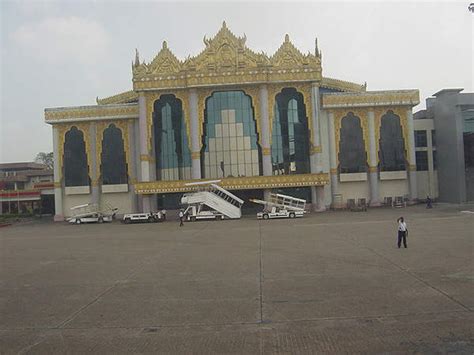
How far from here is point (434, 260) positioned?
1430cm

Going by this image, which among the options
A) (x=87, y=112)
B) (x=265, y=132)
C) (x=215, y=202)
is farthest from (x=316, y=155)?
(x=87, y=112)

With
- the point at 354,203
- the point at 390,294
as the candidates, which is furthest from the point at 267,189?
the point at 390,294

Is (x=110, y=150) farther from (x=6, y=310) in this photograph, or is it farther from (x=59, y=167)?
(x=6, y=310)

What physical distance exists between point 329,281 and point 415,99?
41.3m

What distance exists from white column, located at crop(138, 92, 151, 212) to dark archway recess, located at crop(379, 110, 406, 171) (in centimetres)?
2455

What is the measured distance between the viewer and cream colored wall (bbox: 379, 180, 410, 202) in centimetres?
4906

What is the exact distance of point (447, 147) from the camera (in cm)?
4781

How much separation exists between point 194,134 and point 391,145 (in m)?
21.0

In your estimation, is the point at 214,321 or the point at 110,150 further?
the point at 110,150

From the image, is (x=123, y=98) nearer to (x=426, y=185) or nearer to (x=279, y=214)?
(x=279, y=214)

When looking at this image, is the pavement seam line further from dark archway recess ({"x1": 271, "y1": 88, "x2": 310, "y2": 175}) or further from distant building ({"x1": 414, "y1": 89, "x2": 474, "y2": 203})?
distant building ({"x1": 414, "y1": 89, "x2": 474, "y2": 203})

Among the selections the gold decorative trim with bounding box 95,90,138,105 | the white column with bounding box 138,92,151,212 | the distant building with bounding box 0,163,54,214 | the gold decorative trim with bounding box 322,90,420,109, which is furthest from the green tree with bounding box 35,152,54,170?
the gold decorative trim with bounding box 322,90,420,109

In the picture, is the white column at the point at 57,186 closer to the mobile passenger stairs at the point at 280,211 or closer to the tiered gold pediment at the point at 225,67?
the tiered gold pediment at the point at 225,67

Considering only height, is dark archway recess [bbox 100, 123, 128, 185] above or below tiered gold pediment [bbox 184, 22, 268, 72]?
below
